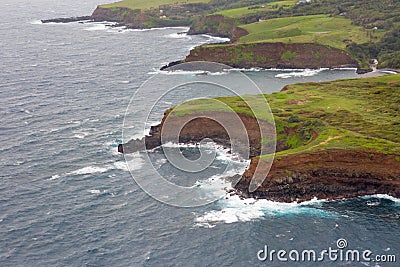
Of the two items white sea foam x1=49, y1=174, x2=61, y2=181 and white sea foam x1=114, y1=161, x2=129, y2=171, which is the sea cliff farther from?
white sea foam x1=49, y1=174, x2=61, y2=181

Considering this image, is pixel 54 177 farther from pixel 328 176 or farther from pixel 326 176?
pixel 328 176

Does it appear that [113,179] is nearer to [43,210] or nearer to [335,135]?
[43,210]

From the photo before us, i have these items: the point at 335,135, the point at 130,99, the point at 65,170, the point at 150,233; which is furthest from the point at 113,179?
the point at 130,99

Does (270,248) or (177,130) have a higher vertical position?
(177,130)

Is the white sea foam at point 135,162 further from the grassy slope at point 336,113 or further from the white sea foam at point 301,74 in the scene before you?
the white sea foam at point 301,74

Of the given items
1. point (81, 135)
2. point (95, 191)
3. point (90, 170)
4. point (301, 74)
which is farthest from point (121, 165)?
point (301, 74)

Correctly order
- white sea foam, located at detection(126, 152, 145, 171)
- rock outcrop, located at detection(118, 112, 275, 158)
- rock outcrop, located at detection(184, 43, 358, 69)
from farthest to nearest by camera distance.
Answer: rock outcrop, located at detection(184, 43, 358, 69)
rock outcrop, located at detection(118, 112, 275, 158)
white sea foam, located at detection(126, 152, 145, 171)

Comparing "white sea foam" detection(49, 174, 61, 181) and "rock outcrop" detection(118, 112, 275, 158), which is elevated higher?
"rock outcrop" detection(118, 112, 275, 158)

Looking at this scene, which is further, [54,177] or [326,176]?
[54,177]

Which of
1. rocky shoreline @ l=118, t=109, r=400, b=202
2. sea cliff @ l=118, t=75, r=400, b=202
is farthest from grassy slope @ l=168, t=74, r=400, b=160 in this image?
rocky shoreline @ l=118, t=109, r=400, b=202
